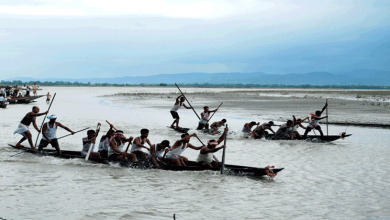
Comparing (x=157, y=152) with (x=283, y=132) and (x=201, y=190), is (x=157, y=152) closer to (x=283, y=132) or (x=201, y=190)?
(x=201, y=190)

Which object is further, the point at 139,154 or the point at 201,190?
the point at 139,154

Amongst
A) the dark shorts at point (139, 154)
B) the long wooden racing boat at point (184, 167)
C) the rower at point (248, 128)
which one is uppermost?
the rower at point (248, 128)

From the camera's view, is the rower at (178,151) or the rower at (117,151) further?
the rower at (117,151)

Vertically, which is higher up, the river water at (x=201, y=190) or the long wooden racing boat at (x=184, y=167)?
the long wooden racing boat at (x=184, y=167)

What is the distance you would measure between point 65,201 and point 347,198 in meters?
6.31

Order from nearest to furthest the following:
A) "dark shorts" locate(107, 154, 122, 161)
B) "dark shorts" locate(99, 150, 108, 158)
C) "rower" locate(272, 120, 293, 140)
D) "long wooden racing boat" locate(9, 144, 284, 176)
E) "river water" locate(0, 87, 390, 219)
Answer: "river water" locate(0, 87, 390, 219)
"long wooden racing boat" locate(9, 144, 284, 176)
"dark shorts" locate(107, 154, 122, 161)
"dark shorts" locate(99, 150, 108, 158)
"rower" locate(272, 120, 293, 140)

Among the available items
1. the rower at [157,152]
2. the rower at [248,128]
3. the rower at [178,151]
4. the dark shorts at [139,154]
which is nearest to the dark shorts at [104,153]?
the dark shorts at [139,154]

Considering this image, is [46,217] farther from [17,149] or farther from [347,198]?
[17,149]

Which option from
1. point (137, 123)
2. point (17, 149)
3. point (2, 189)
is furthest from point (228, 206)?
point (137, 123)

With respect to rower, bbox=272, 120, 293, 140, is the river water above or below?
below

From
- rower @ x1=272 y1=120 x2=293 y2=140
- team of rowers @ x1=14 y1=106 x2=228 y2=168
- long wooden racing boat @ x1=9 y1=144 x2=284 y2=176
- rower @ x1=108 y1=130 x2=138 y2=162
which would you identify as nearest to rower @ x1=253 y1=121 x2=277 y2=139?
rower @ x1=272 y1=120 x2=293 y2=140

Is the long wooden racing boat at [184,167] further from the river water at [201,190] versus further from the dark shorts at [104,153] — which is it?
the dark shorts at [104,153]

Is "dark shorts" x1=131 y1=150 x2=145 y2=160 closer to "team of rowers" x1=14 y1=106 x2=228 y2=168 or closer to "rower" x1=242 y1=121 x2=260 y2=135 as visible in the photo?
"team of rowers" x1=14 y1=106 x2=228 y2=168

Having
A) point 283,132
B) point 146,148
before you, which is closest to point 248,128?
point 283,132
